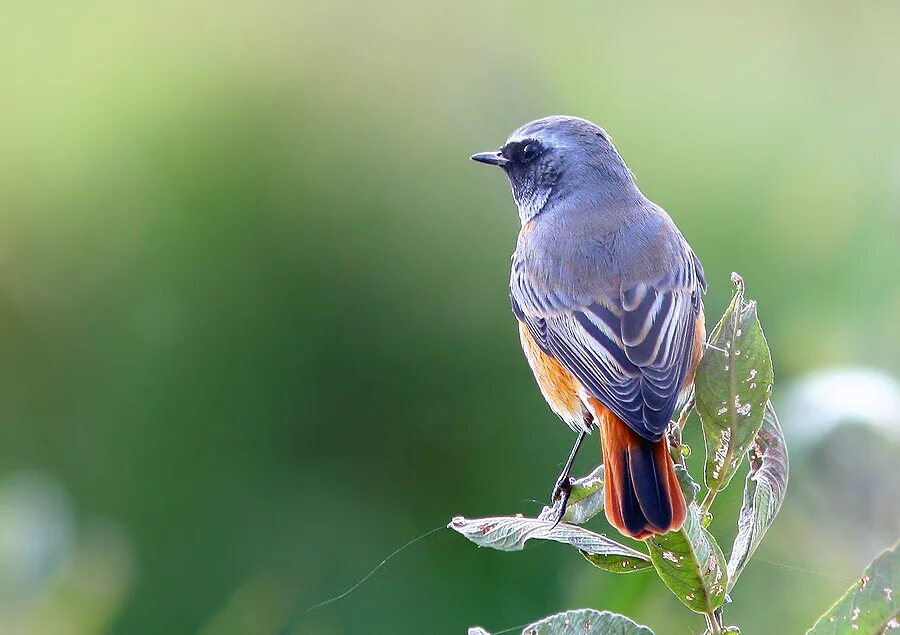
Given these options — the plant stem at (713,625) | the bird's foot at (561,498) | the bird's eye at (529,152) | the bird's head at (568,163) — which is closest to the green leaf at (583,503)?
the bird's foot at (561,498)

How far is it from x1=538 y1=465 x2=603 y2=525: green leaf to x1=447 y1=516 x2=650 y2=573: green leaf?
0.25 metres

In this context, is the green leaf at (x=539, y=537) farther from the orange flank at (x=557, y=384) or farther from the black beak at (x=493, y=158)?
the black beak at (x=493, y=158)

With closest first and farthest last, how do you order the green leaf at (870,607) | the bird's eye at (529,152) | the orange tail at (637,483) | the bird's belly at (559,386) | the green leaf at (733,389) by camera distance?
the green leaf at (870,607), the green leaf at (733,389), the orange tail at (637,483), the bird's belly at (559,386), the bird's eye at (529,152)

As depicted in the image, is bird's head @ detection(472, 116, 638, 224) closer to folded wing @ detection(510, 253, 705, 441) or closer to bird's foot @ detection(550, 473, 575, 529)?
folded wing @ detection(510, 253, 705, 441)

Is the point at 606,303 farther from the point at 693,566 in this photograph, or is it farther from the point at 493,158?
the point at 693,566

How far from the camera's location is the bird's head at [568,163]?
316 centimetres

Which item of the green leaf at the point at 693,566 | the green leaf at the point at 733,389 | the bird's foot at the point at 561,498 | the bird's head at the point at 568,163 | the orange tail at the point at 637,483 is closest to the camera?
the green leaf at the point at 693,566

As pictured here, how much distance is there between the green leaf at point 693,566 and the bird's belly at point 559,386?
1.07 m

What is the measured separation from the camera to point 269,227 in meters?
5.84

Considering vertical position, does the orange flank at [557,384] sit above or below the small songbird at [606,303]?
below

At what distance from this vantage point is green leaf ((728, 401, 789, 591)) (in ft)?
5.29

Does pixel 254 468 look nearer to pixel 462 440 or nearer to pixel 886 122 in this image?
pixel 462 440

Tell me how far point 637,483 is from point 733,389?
1.25 feet

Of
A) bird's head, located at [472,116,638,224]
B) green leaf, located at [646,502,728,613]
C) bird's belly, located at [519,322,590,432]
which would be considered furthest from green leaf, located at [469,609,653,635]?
bird's head, located at [472,116,638,224]
